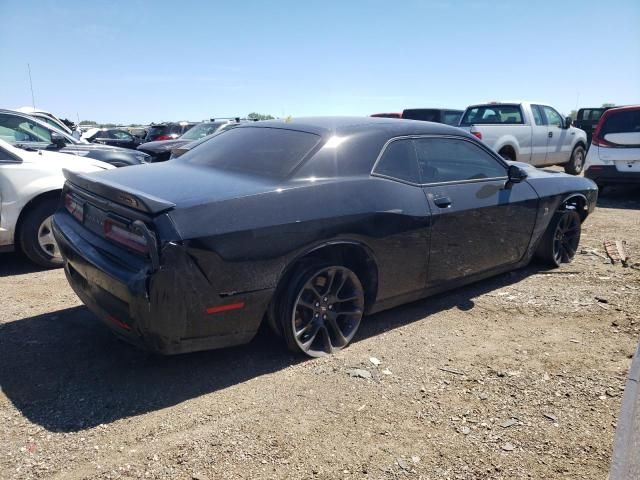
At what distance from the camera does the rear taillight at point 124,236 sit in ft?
9.03

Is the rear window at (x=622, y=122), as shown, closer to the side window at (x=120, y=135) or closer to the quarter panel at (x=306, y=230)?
the quarter panel at (x=306, y=230)

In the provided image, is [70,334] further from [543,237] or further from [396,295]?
[543,237]

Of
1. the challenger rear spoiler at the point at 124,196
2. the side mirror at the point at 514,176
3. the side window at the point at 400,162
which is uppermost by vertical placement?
the side window at the point at 400,162

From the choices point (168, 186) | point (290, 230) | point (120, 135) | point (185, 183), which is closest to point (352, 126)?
point (290, 230)

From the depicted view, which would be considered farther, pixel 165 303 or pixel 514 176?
pixel 514 176

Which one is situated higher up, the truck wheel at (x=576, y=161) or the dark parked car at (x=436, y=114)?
the dark parked car at (x=436, y=114)

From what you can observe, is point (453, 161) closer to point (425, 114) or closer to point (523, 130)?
point (523, 130)

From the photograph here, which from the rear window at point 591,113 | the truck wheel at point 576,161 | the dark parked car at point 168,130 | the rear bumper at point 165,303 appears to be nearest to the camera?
the rear bumper at point 165,303

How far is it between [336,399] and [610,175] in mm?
8656

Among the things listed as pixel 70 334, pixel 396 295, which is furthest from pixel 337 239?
pixel 70 334

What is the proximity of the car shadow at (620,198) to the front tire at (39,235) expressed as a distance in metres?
8.79

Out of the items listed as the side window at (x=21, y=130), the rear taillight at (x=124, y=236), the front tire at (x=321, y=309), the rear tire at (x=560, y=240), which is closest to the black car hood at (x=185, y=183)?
the rear taillight at (x=124, y=236)

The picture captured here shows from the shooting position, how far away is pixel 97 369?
3234 mm

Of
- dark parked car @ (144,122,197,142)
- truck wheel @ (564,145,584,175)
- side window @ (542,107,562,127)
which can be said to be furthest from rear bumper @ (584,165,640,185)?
dark parked car @ (144,122,197,142)
